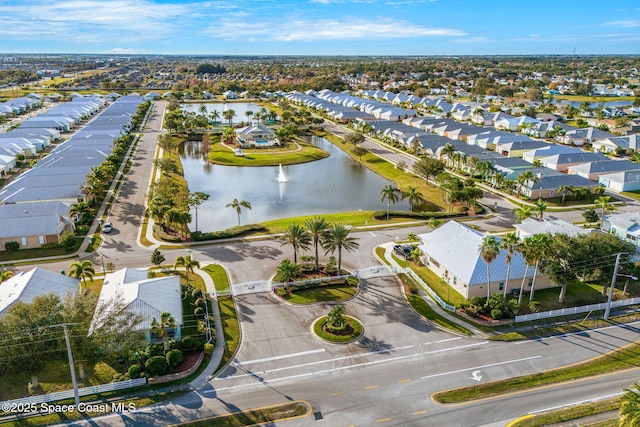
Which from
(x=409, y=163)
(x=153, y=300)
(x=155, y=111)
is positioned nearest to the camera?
(x=153, y=300)

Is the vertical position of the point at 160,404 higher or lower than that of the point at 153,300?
lower

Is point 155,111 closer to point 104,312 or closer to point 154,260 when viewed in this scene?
point 154,260

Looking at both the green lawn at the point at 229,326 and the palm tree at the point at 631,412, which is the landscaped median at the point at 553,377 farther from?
the green lawn at the point at 229,326

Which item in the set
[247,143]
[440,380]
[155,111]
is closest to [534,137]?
[247,143]

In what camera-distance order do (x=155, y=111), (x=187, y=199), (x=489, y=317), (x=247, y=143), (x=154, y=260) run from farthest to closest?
(x=155, y=111), (x=247, y=143), (x=187, y=199), (x=154, y=260), (x=489, y=317)

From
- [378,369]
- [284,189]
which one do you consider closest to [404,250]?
[378,369]

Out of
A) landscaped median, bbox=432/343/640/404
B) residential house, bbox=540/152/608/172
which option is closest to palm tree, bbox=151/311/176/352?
landscaped median, bbox=432/343/640/404
